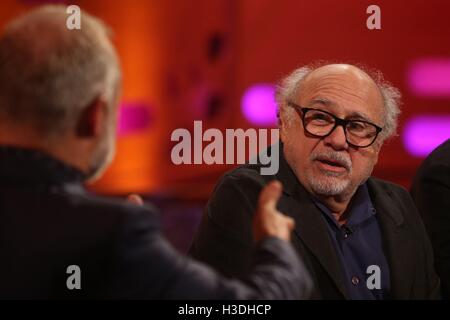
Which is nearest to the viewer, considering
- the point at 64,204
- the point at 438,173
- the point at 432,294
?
the point at 64,204

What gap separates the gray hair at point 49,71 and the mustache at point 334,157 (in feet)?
2.72


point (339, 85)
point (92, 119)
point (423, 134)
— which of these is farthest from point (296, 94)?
point (423, 134)

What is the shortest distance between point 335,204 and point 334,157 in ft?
0.50

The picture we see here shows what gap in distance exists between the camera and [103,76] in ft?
4.46

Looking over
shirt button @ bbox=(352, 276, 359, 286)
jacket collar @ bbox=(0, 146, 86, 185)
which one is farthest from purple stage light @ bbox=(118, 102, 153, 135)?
jacket collar @ bbox=(0, 146, 86, 185)

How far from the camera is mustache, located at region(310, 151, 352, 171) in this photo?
6.63 feet

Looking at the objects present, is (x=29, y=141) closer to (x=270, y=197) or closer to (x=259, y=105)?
(x=270, y=197)

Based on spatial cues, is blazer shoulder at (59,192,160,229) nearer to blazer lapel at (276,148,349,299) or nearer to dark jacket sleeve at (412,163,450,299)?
blazer lapel at (276,148,349,299)

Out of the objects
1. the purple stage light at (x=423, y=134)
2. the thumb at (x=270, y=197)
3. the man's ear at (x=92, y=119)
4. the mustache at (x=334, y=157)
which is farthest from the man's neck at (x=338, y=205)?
the purple stage light at (x=423, y=134)

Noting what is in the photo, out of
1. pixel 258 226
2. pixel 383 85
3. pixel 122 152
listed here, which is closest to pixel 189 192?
pixel 122 152
